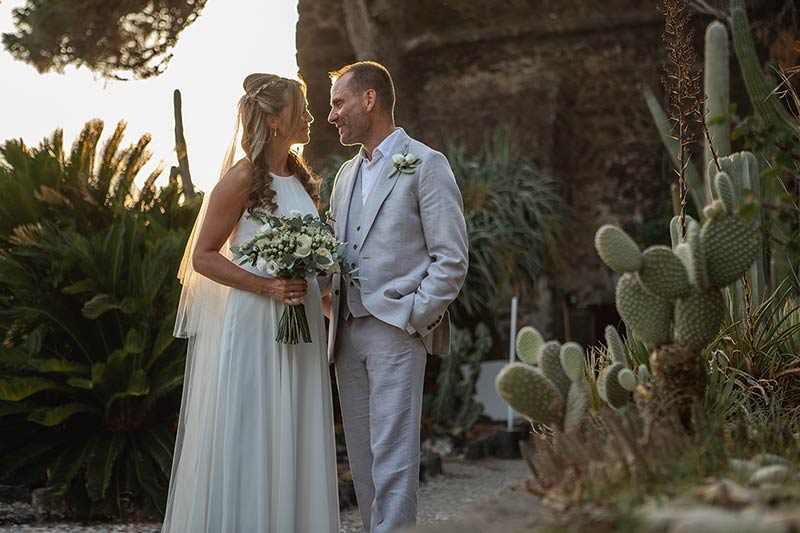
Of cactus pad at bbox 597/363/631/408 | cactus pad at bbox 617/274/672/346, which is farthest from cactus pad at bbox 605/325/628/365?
cactus pad at bbox 617/274/672/346

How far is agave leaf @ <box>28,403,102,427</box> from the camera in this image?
634cm

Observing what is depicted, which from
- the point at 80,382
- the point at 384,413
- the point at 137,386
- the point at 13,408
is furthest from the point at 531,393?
the point at 13,408

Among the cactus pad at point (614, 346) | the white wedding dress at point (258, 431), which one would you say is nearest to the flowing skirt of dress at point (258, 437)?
the white wedding dress at point (258, 431)

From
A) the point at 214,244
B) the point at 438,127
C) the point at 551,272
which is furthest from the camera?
the point at 438,127

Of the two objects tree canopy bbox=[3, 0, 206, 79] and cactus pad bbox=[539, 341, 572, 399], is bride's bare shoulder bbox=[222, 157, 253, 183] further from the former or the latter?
tree canopy bbox=[3, 0, 206, 79]

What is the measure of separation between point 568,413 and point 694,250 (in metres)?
0.55

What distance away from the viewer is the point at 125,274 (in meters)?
6.98

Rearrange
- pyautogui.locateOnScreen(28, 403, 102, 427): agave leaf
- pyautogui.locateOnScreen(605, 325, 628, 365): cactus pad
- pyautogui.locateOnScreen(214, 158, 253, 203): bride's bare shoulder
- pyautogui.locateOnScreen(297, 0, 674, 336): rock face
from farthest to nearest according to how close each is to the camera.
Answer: pyautogui.locateOnScreen(297, 0, 674, 336): rock face
pyautogui.locateOnScreen(28, 403, 102, 427): agave leaf
pyautogui.locateOnScreen(214, 158, 253, 203): bride's bare shoulder
pyautogui.locateOnScreen(605, 325, 628, 365): cactus pad

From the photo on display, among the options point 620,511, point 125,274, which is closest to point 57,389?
point 125,274

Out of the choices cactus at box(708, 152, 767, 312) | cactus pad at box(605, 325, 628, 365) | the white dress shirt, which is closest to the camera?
cactus pad at box(605, 325, 628, 365)

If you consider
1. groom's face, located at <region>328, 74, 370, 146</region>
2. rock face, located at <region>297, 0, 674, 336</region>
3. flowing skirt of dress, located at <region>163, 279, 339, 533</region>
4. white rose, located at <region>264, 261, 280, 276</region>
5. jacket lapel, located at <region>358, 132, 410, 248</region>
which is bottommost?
flowing skirt of dress, located at <region>163, 279, 339, 533</region>

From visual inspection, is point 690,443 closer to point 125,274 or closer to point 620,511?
point 620,511

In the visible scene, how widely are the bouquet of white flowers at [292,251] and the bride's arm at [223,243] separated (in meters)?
0.05

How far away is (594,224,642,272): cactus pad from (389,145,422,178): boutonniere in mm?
1549
